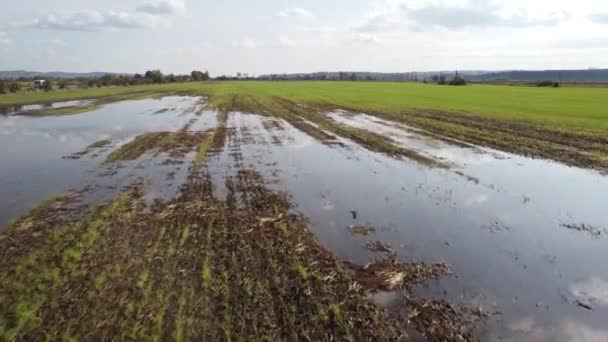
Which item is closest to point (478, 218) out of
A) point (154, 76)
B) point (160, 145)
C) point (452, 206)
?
point (452, 206)

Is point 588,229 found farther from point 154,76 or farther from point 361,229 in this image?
point 154,76

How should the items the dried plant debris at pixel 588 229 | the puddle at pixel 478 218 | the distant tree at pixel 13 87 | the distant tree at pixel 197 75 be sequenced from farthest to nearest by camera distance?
the distant tree at pixel 197 75 → the distant tree at pixel 13 87 → the dried plant debris at pixel 588 229 → the puddle at pixel 478 218

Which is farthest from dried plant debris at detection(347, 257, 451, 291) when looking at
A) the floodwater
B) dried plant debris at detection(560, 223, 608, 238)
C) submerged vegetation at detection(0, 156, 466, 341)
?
dried plant debris at detection(560, 223, 608, 238)

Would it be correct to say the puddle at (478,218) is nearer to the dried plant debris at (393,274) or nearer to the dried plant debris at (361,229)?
the dried plant debris at (361,229)

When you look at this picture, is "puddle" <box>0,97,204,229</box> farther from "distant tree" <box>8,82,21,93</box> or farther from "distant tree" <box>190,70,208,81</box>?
"distant tree" <box>190,70,208,81</box>

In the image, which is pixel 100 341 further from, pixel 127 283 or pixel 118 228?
pixel 118 228

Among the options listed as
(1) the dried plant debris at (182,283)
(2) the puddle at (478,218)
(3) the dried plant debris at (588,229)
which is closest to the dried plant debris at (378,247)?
(2) the puddle at (478,218)
